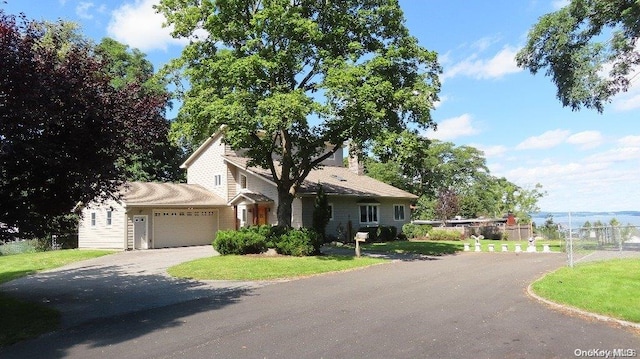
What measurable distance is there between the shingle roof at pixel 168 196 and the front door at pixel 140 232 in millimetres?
1265

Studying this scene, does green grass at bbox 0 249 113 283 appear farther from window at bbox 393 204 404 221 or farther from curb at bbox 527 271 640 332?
window at bbox 393 204 404 221

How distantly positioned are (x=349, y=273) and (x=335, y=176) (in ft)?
62.7

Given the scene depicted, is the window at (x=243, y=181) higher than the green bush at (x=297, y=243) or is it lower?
higher

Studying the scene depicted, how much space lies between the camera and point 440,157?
184 ft

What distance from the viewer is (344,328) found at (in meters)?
8.18

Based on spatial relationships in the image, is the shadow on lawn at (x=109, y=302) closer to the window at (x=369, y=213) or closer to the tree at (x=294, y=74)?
the tree at (x=294, y=74)

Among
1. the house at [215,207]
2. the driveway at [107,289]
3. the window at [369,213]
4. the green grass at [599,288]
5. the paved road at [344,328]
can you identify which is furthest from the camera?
the window at [369,213]

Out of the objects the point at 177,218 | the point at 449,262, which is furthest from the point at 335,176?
the point at 449,262

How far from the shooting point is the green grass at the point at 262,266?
622 inches

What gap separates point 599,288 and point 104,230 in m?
27.1

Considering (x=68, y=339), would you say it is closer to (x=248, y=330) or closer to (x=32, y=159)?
(x=248, y=330)

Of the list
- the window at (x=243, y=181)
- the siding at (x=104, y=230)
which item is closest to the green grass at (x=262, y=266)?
the siding at (x=104, y=230)

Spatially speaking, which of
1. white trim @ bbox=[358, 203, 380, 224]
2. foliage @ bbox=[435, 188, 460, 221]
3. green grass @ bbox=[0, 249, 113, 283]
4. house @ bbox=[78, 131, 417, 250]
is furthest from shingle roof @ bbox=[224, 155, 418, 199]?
green grass @ bbox=[0, 249, 113, 283]

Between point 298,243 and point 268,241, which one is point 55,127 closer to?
point 298,243
